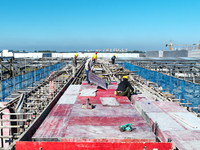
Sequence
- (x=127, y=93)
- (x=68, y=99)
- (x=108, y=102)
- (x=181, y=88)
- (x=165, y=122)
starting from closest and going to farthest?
(x=165, y=122) → (x=108, y=102) → (x=68, y=99) → (x=127, y=93) → (x=181, y=88)

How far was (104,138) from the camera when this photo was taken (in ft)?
16.5

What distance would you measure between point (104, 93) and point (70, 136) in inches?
203

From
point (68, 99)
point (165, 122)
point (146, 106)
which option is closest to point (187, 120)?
point (165, 122)

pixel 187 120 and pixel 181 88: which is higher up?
pixel 187 120

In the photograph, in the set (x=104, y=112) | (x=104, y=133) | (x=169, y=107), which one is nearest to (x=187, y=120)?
(x=169, y=107)

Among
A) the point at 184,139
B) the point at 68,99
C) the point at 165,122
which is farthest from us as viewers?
the point at 68,99

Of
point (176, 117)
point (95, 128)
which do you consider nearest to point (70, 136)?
point (95, 128)

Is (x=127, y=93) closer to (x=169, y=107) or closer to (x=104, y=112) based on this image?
(x=169, y=107)

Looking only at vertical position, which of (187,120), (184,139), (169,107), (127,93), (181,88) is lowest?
(181,88)

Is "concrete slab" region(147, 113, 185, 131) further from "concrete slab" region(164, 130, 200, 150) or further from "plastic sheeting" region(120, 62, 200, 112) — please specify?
"plastic sheeting" region(120, 62, 200, 112)

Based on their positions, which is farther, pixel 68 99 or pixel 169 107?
pixel 68 99

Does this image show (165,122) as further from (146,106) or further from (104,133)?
(104,133)

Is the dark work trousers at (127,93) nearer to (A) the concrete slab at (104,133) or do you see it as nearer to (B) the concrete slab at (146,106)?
(B) the concrete slab at (146,106)

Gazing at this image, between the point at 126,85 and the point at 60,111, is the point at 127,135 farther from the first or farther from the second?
the point at 126,85
